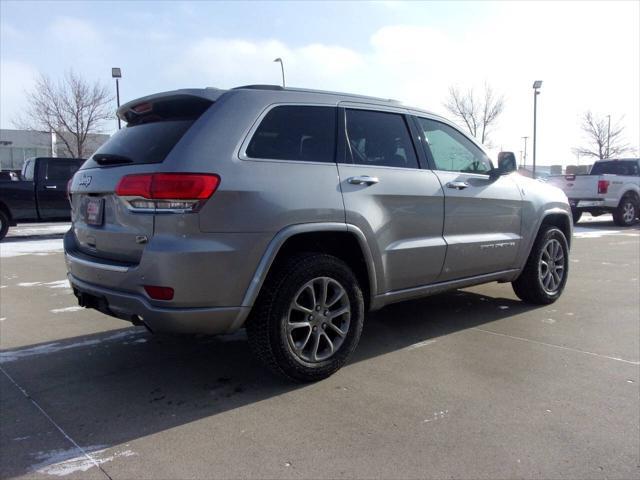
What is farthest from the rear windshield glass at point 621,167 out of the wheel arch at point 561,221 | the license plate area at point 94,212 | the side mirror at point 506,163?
the license plate area at point 94,212

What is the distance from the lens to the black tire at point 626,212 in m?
15.3

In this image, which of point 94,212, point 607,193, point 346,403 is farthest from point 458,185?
point 607,193

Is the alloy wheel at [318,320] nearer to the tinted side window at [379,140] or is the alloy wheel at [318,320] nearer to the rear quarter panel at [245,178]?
the rear quarter panel at [245,178]

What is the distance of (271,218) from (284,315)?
2.02 feet

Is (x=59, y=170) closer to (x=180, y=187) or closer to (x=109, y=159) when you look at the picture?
(x=109, y=159)

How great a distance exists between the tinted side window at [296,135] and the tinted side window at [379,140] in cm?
19

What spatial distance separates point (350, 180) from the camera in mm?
3701

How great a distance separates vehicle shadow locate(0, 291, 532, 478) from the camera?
3.06m

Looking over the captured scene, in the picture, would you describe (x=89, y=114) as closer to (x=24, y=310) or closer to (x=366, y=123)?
(x=24, y=310)

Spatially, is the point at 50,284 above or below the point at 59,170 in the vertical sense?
below

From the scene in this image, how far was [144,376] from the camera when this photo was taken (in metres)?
3.79

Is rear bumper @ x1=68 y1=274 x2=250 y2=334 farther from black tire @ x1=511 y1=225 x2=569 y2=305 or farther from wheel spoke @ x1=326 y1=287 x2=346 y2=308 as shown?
black tire @ x1=511 y1=225 x2=569 y2=305

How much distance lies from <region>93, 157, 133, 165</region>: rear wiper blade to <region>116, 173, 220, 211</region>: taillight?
43cm

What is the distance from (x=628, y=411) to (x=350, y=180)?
2.20 m
